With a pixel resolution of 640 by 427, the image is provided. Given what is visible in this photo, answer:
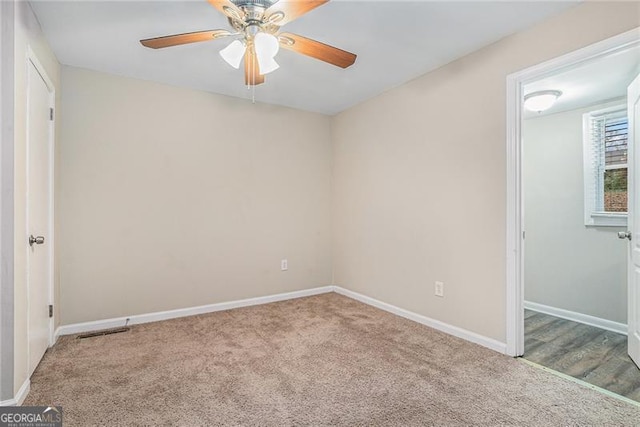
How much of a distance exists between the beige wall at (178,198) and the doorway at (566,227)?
7.75 feet

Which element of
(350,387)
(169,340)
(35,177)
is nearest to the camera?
(350,387)

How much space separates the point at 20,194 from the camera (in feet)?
6.12

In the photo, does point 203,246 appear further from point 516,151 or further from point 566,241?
point 566,241

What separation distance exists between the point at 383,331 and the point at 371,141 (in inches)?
78.8

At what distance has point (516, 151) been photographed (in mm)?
2385

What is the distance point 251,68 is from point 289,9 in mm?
692

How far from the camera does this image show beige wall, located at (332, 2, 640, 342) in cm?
235

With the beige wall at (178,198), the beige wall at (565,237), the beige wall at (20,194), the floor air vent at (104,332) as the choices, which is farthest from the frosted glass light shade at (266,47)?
the beige wall at (565,237)

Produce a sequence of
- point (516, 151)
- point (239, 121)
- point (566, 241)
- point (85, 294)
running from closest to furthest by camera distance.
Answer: point (516, 151) → point (85, 294) → point (566, 241) → point (239, 121)

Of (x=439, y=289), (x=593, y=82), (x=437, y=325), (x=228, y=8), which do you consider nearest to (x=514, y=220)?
(x=439, y=289)

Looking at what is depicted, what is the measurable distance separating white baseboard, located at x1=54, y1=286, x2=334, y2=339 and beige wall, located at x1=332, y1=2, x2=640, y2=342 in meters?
0.72

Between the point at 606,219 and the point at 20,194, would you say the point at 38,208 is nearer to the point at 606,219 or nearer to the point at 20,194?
the point at 20,194

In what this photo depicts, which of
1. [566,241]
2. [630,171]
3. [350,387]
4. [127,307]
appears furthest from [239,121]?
[566,241]

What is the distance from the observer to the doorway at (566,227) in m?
2.39
